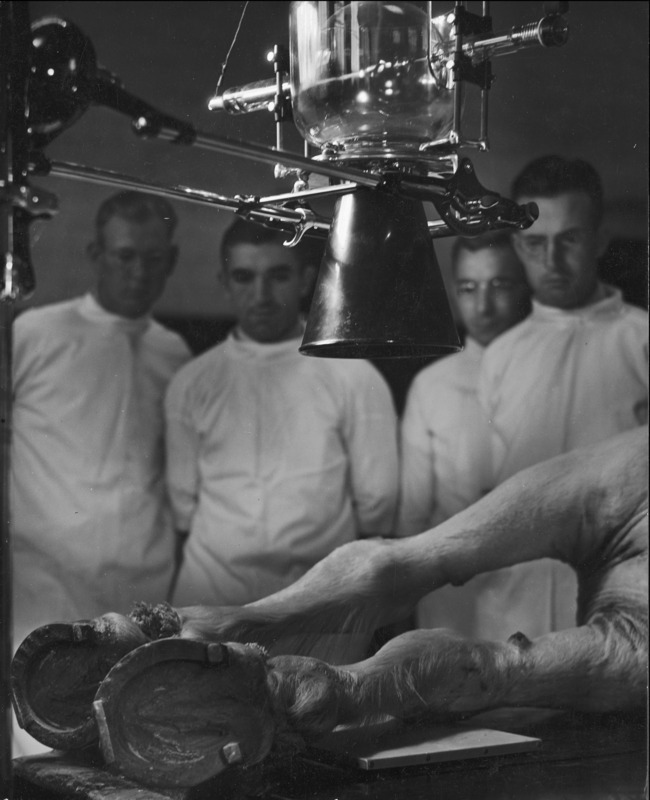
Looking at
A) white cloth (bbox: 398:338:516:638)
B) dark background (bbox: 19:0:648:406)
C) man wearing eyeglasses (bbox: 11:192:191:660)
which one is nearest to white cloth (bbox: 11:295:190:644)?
man wearing eyeglasses (bbox: 11:192:191:660)

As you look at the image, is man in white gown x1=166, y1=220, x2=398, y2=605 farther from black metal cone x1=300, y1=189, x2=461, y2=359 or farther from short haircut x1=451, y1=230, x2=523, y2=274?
black metal cone x1=300, y1=189, x2=461, y2=359

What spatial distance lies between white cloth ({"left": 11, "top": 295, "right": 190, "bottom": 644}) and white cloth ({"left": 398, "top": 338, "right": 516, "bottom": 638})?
0.42 m

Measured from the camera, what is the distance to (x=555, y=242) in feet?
7.09

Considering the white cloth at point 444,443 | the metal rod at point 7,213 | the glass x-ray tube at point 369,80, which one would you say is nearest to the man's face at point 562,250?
the white cloth at point 444,443

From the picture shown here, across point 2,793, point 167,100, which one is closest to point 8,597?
point 2,793

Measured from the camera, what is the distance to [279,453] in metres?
2.25

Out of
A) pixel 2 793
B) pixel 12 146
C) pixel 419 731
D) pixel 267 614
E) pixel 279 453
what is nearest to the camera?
pixel 12 146

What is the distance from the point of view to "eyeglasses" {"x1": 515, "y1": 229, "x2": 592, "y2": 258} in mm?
2145

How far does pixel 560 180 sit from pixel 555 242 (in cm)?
10

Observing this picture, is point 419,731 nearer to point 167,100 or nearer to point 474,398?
point 474,398

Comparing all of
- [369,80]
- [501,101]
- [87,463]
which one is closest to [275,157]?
[369,80]

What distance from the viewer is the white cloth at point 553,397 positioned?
2.16 metres

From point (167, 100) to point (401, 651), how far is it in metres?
0.92

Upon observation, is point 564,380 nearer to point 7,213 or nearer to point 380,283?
point 380,283
